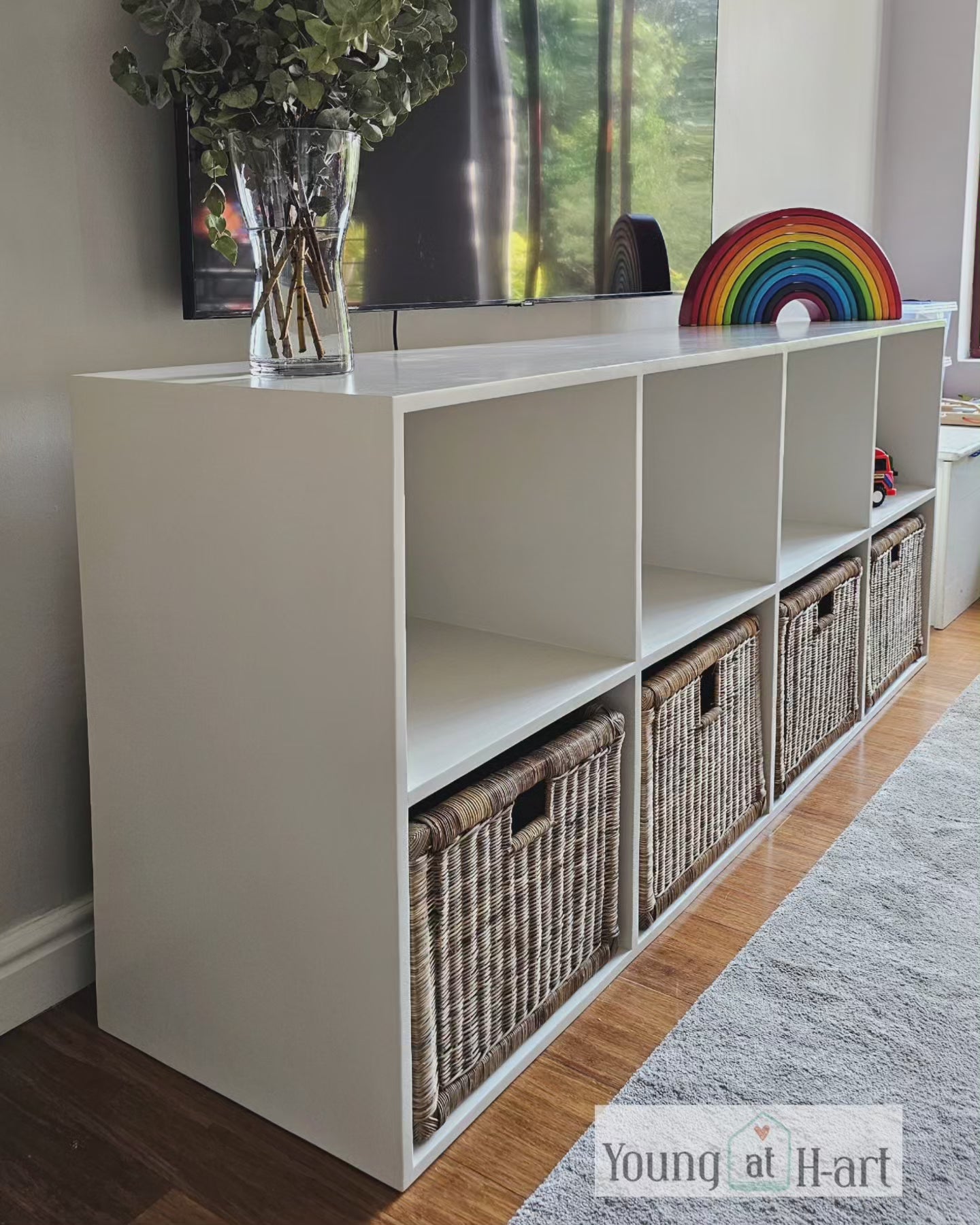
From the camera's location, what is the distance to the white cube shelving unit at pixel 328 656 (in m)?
1.15

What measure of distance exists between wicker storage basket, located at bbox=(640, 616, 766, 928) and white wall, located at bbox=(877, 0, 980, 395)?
2518 millimetres

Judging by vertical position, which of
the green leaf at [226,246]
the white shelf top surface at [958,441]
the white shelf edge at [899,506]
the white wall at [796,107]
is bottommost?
the white shelf edge at [899,506]

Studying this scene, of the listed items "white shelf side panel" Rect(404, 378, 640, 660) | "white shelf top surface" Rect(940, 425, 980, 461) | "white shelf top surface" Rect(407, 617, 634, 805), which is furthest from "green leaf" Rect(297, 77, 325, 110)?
"white shelf top surface" Rect(940, 425, 980, 461)

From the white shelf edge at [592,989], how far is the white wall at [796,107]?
4.57 feet

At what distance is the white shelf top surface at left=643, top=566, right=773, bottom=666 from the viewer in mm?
1639

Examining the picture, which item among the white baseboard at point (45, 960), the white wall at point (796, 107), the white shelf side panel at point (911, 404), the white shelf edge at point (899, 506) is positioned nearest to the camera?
the white baseboard at point (45, 960)

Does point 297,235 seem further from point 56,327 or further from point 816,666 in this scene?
point 816,666

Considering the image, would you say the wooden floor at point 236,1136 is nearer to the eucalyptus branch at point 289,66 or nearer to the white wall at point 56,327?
the white wall at point 56,327

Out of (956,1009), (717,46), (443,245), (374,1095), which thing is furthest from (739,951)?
(717,46)

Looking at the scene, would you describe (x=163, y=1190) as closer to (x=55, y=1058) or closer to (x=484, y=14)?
(x=55, y=1058)

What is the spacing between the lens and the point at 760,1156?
1250 mm

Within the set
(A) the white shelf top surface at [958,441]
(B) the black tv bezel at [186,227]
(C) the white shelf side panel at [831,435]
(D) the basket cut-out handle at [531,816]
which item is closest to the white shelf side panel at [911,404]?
(A) the white shelf top surface at [958,441]

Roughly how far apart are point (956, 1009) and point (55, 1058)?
3.56 feet

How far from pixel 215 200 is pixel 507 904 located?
87 centimetres
